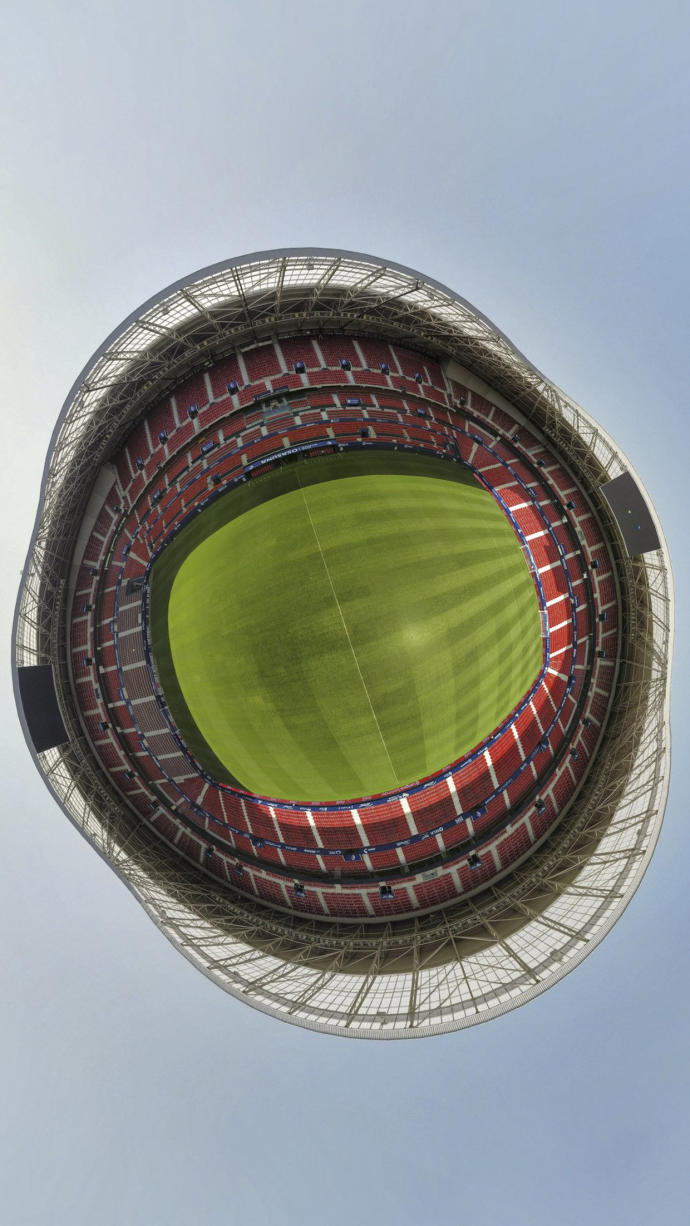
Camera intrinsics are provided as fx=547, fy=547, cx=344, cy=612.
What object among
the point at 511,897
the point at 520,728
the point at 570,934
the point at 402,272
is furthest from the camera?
the point at 520,728

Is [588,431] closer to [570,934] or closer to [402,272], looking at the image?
[402,272]

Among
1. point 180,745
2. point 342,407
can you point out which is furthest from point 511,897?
point 342,407

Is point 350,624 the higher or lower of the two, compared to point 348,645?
higher
